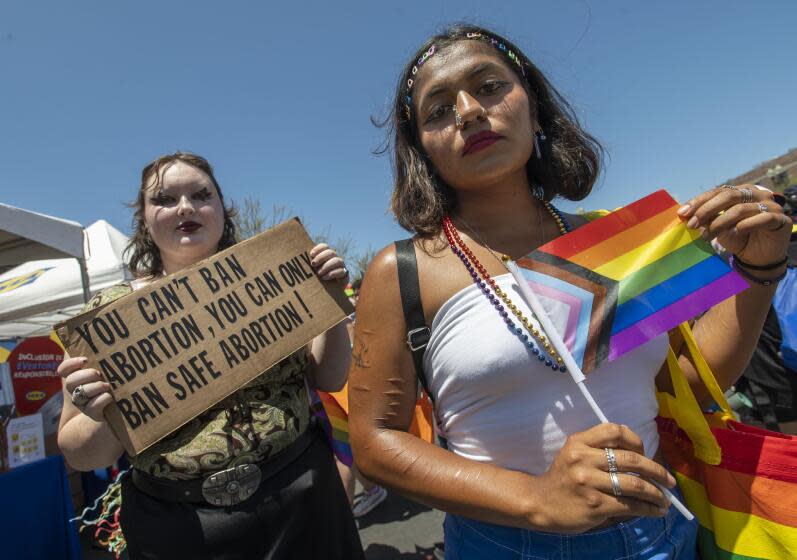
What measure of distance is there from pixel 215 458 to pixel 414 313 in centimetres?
84

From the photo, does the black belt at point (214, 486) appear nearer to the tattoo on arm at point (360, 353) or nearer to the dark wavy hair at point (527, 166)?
the tattoo on arm at point (360, 353)

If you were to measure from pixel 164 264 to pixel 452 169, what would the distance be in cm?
126

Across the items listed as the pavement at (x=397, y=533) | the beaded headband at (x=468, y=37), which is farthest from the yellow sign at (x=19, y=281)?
the beaded headband at (x=468, y=37)

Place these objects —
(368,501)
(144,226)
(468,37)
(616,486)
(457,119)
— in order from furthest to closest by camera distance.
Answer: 1. (368,501)
2. (144,226)
3. (468,37)
4. (457,119)
5. (616,486)

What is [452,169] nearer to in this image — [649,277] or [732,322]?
[649,277]

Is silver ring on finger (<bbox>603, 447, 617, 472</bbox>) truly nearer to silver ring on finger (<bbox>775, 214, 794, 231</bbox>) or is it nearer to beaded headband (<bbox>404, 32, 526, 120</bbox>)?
silver ring on finger (<bbox>775, 214, 794, 231</bbox>)

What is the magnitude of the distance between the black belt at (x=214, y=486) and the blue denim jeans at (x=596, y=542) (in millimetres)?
723

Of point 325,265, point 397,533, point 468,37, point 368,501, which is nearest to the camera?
point 468,37

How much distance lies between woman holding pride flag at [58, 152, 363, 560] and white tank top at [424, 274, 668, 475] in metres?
0.70

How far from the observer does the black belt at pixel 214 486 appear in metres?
1.42

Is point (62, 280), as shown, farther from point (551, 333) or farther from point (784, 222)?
point (784, 222)

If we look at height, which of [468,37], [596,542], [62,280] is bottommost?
[596,542]

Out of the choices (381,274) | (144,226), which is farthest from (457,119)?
(144,226)

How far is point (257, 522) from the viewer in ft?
4.82
